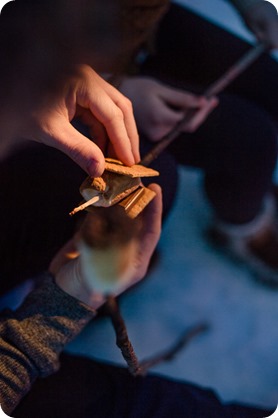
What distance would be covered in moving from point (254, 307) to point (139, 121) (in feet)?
1.10

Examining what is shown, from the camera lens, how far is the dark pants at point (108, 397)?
1.26ft

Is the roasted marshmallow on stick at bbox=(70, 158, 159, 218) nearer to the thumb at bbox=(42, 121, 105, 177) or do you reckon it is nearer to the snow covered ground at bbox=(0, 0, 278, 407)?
the thumb at bbox=(42, 121, 105, 177)

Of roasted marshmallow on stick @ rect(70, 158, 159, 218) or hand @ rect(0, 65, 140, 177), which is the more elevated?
hand @ rect(0, 65, 140, 177)

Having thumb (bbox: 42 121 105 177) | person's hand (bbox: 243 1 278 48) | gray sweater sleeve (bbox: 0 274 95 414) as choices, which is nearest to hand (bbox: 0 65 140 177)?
thumb (bbox: 42 121 105 177)

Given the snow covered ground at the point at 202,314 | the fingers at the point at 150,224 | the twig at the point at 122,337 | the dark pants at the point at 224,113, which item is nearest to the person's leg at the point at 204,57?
the dark pants at the point at 224,113

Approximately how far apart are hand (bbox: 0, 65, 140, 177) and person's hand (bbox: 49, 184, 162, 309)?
70mm

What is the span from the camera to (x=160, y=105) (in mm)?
520

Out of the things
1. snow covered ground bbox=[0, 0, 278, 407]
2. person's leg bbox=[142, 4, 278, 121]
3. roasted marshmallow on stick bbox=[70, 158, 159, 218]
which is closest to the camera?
roasted marshmallow on stick bbox=[70, 158, 159, 218]

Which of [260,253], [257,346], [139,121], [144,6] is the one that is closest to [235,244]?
[260,253]

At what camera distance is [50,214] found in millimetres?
402

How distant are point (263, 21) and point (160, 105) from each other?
208 mm

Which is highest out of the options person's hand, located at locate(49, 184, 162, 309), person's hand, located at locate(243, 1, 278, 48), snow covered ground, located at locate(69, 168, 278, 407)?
person's hand, located at locate(243, 1, 278, 48)

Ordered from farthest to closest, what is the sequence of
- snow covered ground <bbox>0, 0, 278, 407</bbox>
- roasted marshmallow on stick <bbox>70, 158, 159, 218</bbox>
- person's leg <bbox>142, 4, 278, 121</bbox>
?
person's leg <bbox>142, 4, 278, 121</bbox> < snow covered ground <bbox>0, 0, 278, 407</bbox> < roasted marshmallow on stick <bbox>70, 158, 159, 218</bbox>

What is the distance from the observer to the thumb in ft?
1.08
